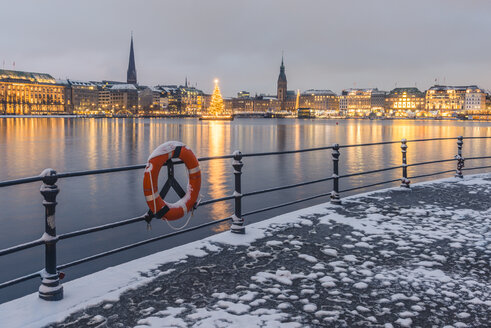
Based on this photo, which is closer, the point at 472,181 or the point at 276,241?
the point at 276,241

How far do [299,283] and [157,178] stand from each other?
2.19 metres

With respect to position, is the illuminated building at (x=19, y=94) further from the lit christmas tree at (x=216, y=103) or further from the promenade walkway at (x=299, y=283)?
the promenade walkway at (x=299, y=283)

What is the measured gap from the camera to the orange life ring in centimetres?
546

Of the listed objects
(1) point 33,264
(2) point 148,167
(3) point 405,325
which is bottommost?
(1) point 33,264

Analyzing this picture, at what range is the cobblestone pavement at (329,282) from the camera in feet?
14.0

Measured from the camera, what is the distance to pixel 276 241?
6867mm

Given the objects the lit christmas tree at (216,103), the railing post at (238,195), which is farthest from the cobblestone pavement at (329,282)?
the lit christmas tree at (216,103)

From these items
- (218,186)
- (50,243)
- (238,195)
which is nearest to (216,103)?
(218,186)

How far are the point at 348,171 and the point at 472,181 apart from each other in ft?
42.5

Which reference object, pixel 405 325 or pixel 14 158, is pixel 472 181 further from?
→ pixel 14 158

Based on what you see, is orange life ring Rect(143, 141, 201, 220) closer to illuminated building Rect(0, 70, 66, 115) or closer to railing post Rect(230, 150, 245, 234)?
railing post Rect(230, 150, 245, 234)

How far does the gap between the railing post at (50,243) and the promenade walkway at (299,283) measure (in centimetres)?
13

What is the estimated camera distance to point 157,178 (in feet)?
18.5

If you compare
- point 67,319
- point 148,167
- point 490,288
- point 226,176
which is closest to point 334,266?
point 490,288
